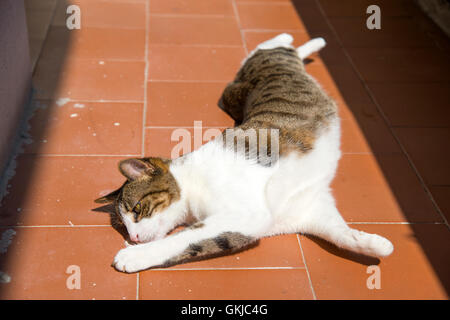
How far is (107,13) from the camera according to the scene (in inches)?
181

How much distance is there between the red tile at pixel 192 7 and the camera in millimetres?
4730

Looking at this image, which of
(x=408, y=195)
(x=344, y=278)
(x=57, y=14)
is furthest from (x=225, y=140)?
(x=57, y=14)

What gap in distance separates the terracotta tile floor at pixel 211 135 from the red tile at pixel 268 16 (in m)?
0.02

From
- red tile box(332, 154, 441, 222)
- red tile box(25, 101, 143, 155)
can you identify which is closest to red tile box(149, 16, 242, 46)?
red tile box(25, 101, 143, 155)

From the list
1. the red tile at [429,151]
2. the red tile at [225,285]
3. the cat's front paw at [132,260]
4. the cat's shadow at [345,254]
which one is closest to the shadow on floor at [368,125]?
the cat's shadow at [345,254]

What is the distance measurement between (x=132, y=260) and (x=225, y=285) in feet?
1.40

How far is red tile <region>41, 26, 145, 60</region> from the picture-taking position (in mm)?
4016

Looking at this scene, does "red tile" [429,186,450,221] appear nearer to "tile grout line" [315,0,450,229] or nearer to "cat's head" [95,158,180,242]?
"tile grout line" [315,0,450,229]

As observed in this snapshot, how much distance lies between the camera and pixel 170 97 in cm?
360

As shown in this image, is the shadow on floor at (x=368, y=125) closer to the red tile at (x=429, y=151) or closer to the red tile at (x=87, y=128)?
the red tile at (x=429, y=151)

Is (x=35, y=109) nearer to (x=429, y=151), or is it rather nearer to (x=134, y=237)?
(x=134, y=237)

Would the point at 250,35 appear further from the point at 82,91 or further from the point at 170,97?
the point at 82,91

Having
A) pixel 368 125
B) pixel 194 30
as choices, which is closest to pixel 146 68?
pixel 194 30

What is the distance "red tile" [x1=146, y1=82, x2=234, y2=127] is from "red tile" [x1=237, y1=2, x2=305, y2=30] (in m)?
1.11
